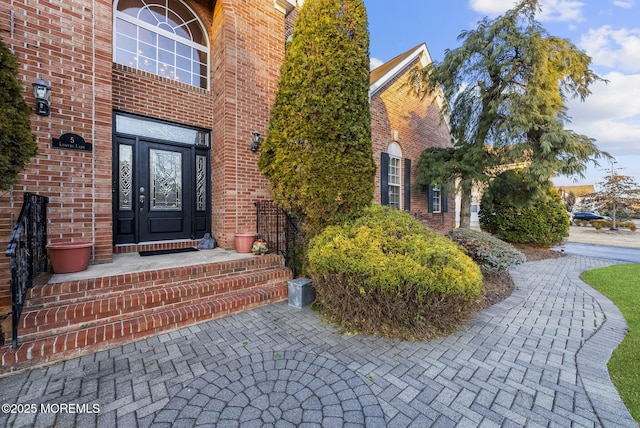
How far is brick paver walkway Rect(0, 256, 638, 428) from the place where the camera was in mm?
1824

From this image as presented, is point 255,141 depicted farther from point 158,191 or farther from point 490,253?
point 490,253

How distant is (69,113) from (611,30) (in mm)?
12225

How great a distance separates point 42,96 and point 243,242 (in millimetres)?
Answer: 3311

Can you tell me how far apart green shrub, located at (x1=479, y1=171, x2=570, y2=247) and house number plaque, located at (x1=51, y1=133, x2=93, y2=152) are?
9.76 metres

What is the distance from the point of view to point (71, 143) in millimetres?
3619

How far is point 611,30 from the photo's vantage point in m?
6.92

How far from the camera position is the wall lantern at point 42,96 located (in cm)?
328

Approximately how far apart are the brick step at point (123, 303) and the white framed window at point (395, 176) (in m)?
6.33

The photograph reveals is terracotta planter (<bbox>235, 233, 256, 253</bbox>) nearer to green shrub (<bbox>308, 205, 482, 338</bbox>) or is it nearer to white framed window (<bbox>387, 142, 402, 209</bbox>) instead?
green shrub (<bbox>308, 205, 482, 338</bbox>)

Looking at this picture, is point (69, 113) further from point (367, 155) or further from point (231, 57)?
point (367, 155)

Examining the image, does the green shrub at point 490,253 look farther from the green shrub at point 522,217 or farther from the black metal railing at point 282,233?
the green shrub at point 522,217

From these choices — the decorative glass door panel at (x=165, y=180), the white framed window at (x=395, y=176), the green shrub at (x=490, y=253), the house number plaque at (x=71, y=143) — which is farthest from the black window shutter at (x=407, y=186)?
the house number plaque at (x=71, y=143)

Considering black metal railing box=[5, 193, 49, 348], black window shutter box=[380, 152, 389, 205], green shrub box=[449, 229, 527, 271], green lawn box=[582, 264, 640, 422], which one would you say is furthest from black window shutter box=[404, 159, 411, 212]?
black metal railing box=[5, 193, 49, 348]

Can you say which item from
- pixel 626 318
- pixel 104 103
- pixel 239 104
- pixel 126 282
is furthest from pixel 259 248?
pixel 626 318
